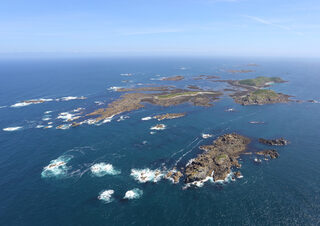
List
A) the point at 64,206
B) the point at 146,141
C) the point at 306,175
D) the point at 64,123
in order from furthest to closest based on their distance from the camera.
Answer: the point at 64,123 < the point at 146,141 < the point at 306,175 < the point at 64,206

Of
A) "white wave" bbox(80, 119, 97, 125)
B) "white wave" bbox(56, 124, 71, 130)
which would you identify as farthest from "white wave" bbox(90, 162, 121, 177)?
"white wave" bbox(56, 124, 71, 130)

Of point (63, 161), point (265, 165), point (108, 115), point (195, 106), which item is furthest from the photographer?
point (195, 106)

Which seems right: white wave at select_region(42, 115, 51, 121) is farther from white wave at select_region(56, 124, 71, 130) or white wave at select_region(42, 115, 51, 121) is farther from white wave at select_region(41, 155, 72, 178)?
white wave at select_region(41, 155, 72, 178)

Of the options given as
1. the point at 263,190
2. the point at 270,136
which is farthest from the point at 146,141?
the point at 270,136

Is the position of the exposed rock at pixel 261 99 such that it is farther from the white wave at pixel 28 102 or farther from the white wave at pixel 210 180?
the white wave at pixel 28 102

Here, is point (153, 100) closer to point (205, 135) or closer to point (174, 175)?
point (205, 135)

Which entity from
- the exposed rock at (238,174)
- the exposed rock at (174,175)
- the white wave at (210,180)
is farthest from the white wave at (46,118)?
Answer: the exposed rock at (238,174)

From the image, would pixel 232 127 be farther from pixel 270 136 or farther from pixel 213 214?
pixel 213 214
